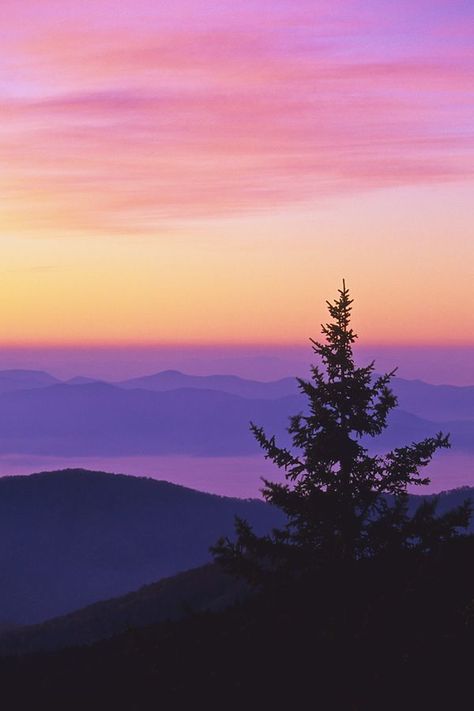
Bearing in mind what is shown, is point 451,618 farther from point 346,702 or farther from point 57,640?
point 57,640

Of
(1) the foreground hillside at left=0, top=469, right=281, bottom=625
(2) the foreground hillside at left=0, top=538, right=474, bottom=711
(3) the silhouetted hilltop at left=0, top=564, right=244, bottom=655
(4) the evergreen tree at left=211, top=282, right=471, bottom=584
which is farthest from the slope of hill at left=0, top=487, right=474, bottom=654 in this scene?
(1) the foreground hillside at left=0, top=469, right=281, bottom=625

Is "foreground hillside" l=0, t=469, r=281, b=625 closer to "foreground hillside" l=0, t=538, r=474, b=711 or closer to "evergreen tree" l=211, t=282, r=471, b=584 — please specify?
"foreground hillside" l=0, t=538, r=474, b=711

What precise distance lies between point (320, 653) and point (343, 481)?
4.33 metres

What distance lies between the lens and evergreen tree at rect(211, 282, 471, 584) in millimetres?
23922

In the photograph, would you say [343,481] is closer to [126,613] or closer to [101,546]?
[126,613]

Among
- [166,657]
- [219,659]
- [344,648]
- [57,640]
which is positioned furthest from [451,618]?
[57,640]

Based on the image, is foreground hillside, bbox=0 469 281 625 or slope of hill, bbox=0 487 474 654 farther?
foreground hillside, bbox=0 469 281 625

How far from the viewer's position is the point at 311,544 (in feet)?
79.8

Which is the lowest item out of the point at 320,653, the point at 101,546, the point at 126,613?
the point at 126,613

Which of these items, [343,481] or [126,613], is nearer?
[343,481]

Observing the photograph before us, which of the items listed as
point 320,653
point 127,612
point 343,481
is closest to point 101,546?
point 127,612

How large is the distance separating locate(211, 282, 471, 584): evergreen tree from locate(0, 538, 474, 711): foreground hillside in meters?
0.54

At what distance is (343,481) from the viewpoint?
24.2 m

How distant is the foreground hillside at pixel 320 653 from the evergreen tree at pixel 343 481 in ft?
1.76
